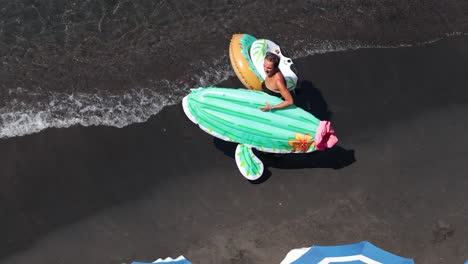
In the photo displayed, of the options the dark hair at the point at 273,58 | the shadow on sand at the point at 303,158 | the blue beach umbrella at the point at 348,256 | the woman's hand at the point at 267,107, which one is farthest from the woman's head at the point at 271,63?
the blue beach umbrella at the point at 348,256

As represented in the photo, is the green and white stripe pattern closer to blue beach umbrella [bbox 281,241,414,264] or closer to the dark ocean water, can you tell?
the dark ocean water

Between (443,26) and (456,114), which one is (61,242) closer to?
(456,114)

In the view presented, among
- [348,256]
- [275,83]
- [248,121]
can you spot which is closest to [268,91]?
[275,83]

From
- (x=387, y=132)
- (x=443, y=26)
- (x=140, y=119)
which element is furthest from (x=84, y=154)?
(x=443, y=26)

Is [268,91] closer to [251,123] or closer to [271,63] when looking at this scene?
[251,123]

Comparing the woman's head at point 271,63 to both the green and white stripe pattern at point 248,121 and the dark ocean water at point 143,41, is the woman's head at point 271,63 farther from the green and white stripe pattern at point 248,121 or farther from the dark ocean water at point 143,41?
the dark ocean water at point 143,41
